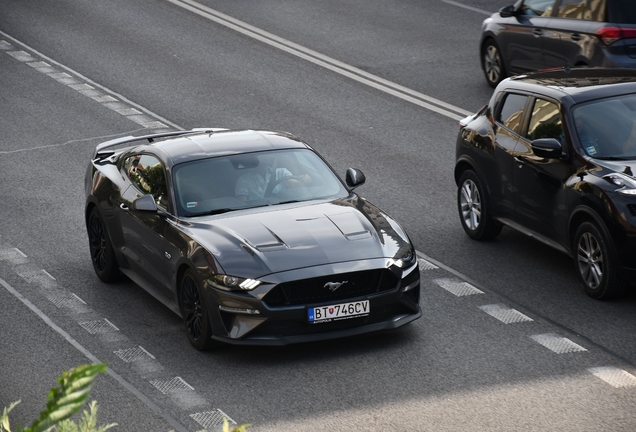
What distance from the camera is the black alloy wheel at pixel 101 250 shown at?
10.4 meters

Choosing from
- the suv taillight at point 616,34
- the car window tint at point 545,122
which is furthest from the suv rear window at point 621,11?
the car window tint at point 545,122

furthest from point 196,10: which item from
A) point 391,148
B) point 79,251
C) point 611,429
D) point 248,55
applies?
point 611,429

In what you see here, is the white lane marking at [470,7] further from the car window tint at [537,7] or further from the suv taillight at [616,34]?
the suv taillight at [616,34]

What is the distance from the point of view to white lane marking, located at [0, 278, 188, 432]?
7.31 m

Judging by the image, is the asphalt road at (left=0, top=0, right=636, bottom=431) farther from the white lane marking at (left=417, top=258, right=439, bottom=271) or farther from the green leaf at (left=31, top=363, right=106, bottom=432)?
the green leaf at (left=31, top=363, right=106, bottom=432)

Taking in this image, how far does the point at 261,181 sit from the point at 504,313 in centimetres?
240

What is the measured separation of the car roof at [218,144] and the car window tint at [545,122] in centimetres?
228

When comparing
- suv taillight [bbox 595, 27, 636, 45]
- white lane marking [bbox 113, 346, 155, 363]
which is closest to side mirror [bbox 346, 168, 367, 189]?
white lane marking [bbox 113, 346, 155, 363]

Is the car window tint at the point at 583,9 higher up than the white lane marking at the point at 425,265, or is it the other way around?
the car window tint at the point at 583,9

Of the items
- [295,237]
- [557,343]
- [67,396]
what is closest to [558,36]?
[557,343]

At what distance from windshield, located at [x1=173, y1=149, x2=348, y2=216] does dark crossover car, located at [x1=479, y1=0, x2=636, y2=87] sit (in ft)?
24.9

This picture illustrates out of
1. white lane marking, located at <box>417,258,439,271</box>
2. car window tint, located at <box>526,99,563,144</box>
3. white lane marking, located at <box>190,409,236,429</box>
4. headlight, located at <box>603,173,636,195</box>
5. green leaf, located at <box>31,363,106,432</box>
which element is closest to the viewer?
green leaf, located at <box>31,363,106,432</box>

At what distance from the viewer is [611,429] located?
22.8ft

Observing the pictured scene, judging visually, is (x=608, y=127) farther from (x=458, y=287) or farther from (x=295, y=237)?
(x=295, y=237)
